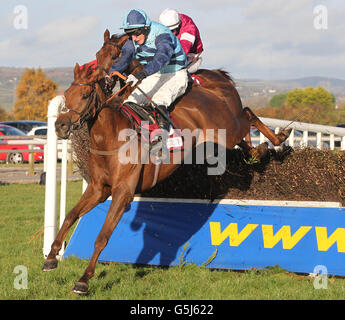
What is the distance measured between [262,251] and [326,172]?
3.62 ft

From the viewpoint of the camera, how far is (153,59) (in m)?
5.08

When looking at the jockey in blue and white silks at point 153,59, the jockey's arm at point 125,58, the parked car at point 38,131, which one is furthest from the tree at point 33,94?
the jockey's arm at point 125,58

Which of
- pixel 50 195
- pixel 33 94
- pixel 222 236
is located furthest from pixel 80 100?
pixel 33 94

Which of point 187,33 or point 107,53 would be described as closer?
point 107,53

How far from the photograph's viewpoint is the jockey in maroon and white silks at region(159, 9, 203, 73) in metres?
5.84

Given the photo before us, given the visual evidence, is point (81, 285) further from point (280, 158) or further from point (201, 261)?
point (280, 158)

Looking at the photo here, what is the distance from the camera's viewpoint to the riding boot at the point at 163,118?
5.18 meters

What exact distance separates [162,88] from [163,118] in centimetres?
37

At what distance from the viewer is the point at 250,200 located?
5.71 meters

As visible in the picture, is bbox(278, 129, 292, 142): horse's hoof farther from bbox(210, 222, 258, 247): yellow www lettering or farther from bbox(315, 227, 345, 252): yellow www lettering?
bbox(315, 227, 345, 252): yellow www lettering

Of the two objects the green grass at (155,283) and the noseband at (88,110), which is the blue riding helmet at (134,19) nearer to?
the noseband at (88,110)

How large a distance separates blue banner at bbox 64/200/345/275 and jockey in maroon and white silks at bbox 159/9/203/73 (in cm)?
170

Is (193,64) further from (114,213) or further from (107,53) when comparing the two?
(114,213)
